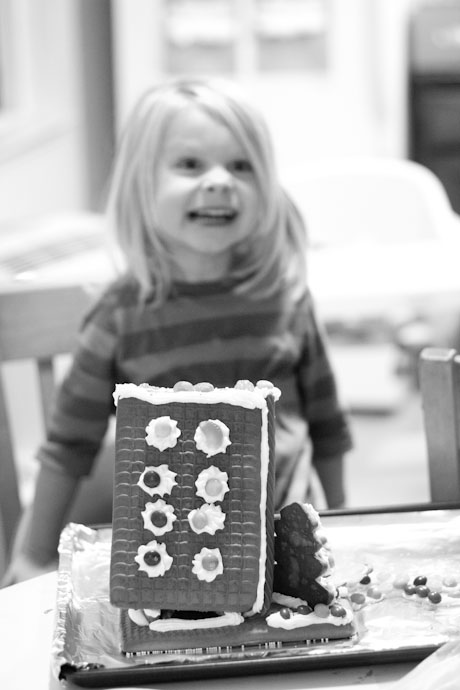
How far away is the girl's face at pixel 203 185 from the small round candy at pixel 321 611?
61 centimetres

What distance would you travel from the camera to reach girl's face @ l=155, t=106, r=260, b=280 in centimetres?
124

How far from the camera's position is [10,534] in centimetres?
134

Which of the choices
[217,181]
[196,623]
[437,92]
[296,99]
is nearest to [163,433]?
[196,623]

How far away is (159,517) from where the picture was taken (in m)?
0.72

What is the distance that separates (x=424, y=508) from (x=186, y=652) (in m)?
0.30

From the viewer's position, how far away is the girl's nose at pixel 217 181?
4.01 feet

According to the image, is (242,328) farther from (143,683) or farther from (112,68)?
(112,68)

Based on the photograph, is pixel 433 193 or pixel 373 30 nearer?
pixel 433 193

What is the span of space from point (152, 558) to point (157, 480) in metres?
0.05

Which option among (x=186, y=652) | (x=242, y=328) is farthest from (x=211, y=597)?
(x=242, y=328)

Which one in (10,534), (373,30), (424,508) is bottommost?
(10,534)

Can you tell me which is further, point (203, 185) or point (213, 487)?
point (203, 185)

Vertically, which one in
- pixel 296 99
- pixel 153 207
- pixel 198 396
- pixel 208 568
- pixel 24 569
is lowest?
pixel 24 569

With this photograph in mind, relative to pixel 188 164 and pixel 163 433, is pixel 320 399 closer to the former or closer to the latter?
pixel 188 164
